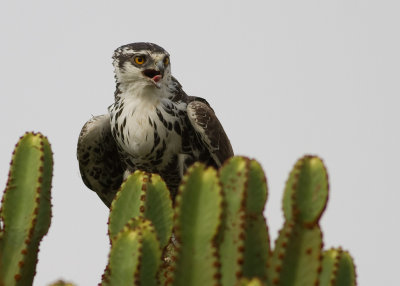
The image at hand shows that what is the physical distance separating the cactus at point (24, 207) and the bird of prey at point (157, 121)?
285 cm

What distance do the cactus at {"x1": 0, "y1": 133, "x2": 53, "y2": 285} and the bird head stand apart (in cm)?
283

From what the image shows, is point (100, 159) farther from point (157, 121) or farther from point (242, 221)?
point (242, 221)

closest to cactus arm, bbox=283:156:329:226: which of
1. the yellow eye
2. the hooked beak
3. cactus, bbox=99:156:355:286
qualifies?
cactus, bbox=99:156:355:286

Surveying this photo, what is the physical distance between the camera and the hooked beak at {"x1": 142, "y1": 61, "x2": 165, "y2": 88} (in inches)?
291

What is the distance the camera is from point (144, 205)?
458cm

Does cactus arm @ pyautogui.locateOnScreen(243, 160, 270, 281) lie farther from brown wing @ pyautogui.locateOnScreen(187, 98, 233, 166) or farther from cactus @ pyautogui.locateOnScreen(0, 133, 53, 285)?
brown wing @ pyautogui.locateOnScreen(187, 98, 233, 166)

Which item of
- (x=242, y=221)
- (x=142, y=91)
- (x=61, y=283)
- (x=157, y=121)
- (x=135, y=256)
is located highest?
(x=142, y=91)

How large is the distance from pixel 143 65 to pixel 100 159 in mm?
1473

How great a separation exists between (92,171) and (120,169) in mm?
302

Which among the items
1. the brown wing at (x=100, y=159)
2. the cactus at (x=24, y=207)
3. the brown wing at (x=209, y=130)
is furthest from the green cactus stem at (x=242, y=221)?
the brown wing at (x=100, y=159)

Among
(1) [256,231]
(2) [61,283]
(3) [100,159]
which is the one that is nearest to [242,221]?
(1) [256,231]

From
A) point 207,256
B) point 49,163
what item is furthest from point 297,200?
point 49,163

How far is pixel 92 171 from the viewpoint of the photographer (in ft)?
28.3

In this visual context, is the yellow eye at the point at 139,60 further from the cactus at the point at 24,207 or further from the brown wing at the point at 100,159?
the cactus at the point at 24,207
